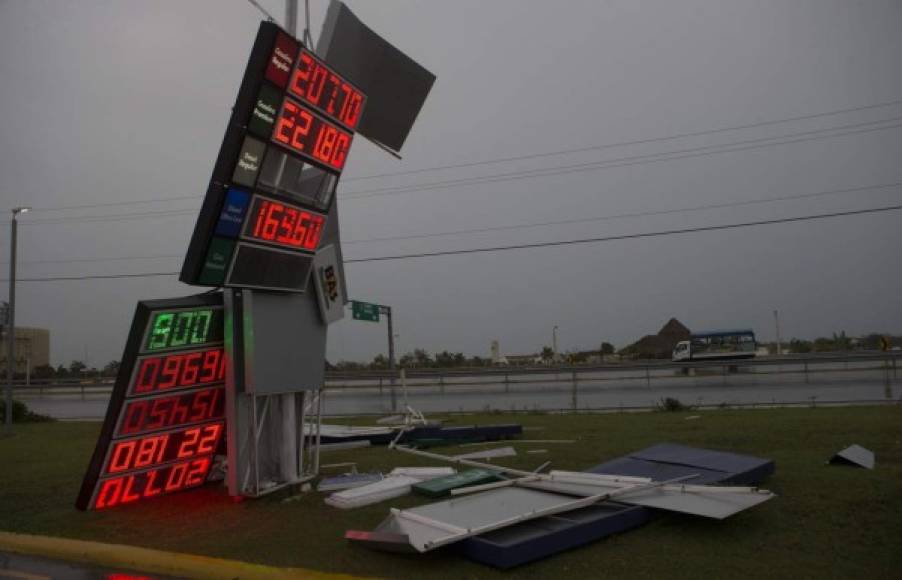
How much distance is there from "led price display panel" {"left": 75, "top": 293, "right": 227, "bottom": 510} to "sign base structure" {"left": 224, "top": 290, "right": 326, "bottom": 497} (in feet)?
1.91

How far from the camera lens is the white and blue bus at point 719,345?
4731 centimetres

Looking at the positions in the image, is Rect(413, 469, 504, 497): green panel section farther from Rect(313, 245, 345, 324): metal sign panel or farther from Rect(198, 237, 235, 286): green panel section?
Rect(198, 237, 235, 286): green panel section

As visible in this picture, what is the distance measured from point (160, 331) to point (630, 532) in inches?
249

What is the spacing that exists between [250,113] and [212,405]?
14.1 ft

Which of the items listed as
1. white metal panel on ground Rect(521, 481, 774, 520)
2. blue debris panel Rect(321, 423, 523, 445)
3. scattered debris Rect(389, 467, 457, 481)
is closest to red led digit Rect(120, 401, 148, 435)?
scattered debris Rect(389, 467, 457, 481)

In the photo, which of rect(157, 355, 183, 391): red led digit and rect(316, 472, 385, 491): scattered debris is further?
rect(316, 472, 385, 491): scattered debris

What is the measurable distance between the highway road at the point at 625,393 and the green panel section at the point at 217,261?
51.5 ft

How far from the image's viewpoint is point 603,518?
20.7 feet

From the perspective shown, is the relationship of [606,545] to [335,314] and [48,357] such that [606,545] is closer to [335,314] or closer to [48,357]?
[335,314]

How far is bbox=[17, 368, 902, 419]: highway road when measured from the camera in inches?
814

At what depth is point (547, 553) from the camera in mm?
5820

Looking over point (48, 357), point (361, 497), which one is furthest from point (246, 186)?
point (48, 357)

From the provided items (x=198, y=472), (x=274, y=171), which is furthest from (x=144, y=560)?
(x=274, y=171)

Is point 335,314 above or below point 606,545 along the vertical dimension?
above
